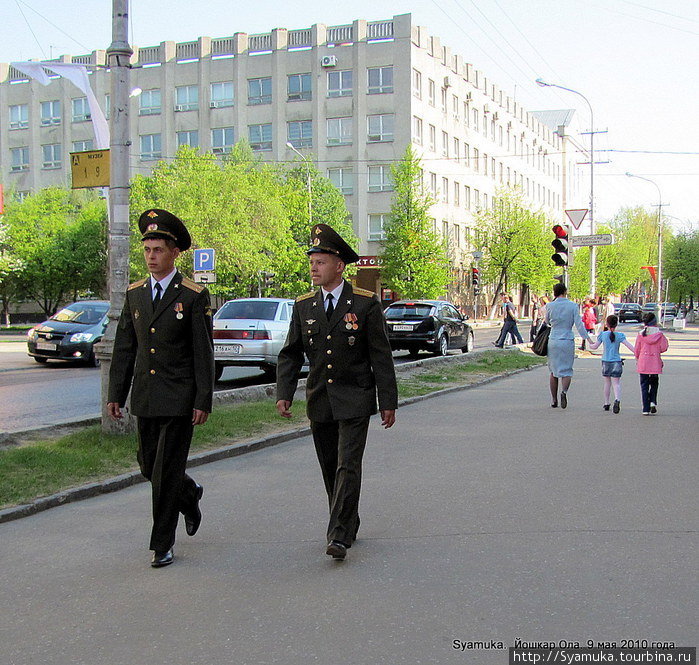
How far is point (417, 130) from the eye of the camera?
192 ft

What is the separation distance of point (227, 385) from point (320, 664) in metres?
12.7

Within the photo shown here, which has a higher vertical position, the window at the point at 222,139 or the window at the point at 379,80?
the window at the point at 379,80

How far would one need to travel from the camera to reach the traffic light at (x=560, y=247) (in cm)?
1981

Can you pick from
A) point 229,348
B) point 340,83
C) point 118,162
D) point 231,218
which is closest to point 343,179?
point 340,83

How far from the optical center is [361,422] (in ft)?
16.7

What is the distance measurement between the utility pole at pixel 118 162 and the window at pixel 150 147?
56.2m

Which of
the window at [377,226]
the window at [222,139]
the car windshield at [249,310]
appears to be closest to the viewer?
the car windshield at [249,310]

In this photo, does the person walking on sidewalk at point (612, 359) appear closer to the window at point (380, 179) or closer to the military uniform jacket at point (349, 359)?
the military uniform jacket at point (349, 359)

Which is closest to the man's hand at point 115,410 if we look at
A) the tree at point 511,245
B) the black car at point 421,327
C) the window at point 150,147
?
the black car at point 421,327

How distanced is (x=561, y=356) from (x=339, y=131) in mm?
48646

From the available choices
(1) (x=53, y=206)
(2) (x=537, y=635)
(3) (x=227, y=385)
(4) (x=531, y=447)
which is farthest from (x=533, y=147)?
(2) (x=537, y=635)

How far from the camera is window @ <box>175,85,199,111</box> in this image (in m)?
62.2

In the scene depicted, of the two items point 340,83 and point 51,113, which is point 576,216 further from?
point 51,113

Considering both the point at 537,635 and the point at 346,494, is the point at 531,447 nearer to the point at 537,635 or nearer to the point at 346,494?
the point at 346,494
